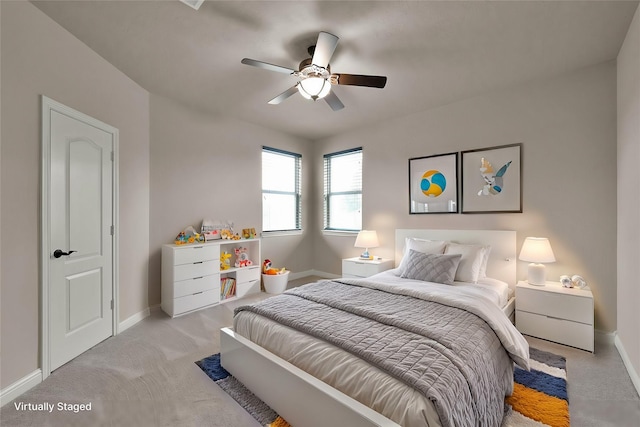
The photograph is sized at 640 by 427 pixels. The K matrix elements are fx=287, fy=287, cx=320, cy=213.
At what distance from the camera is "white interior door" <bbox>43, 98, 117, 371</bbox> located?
2.25m

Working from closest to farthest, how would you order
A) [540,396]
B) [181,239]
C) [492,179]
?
[540,396], [492,179], [181,239]

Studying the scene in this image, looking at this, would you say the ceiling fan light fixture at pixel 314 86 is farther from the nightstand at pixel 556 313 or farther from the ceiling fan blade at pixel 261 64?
the nightstand at pixel 556 313

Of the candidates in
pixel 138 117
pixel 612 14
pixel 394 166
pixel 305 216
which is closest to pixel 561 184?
pixel 612 14

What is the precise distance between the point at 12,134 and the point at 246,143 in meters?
2.77

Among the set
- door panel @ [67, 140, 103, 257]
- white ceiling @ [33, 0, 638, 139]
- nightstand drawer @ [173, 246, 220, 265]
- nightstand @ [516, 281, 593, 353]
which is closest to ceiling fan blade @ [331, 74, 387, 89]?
white ceiling @ [33, 0, 638, 139]

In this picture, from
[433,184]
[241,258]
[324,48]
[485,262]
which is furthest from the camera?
[241,258]

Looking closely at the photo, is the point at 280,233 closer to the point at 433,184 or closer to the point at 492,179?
the point at 433,184

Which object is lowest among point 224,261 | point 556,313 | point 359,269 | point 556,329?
point 556,329

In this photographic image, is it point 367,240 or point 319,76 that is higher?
point 319,76

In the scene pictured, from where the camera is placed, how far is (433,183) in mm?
3848

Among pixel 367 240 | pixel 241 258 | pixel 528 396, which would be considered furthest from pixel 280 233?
pixel 528 396

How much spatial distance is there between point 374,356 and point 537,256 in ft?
7.60

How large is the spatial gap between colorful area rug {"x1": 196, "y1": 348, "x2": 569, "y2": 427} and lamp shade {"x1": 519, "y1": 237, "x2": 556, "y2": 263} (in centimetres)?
87

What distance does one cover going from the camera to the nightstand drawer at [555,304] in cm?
253
